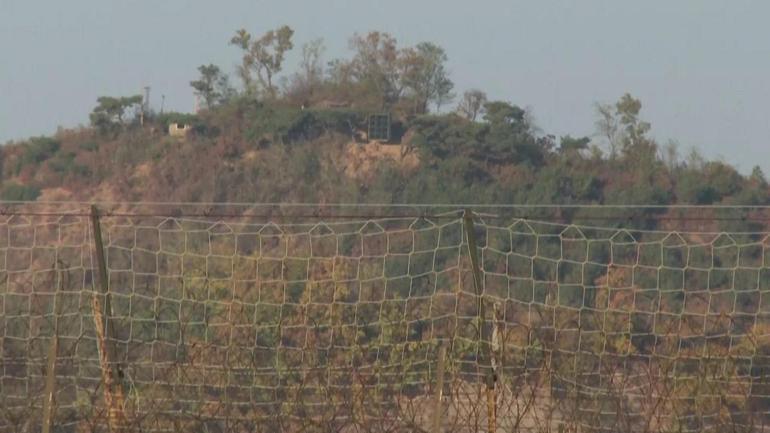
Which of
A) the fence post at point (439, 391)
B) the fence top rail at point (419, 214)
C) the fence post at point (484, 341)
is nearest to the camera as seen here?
the fence post at point (439, 391)

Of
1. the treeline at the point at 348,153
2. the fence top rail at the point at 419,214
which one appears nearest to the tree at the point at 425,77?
the treeline at the point at 348,153

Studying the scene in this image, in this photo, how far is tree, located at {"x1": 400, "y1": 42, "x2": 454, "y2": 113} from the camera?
55.2m

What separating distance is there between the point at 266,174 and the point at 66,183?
5659 millimetres

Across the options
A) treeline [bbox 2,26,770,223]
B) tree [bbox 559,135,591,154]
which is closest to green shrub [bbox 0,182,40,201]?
treeline [bbox 2,26,770,223]

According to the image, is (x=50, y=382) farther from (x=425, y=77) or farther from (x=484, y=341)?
(x=425, y=77)

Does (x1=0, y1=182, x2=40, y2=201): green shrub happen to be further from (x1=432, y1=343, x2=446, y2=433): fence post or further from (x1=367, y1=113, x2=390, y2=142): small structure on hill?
(x1=432, y1=343, x2=446, y2=433): fence post

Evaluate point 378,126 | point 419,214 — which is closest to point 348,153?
point 378,126

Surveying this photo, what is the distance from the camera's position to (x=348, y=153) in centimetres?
5069

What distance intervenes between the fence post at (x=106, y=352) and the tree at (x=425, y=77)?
49.2 m

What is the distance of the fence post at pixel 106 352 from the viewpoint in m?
5.42

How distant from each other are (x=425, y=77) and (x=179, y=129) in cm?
809

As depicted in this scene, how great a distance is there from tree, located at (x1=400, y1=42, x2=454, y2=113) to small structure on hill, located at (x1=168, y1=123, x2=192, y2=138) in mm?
7036

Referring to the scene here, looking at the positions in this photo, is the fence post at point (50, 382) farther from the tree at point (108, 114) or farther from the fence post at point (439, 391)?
the tree at point (108, 114)

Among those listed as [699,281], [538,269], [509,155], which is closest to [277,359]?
[699,281]
